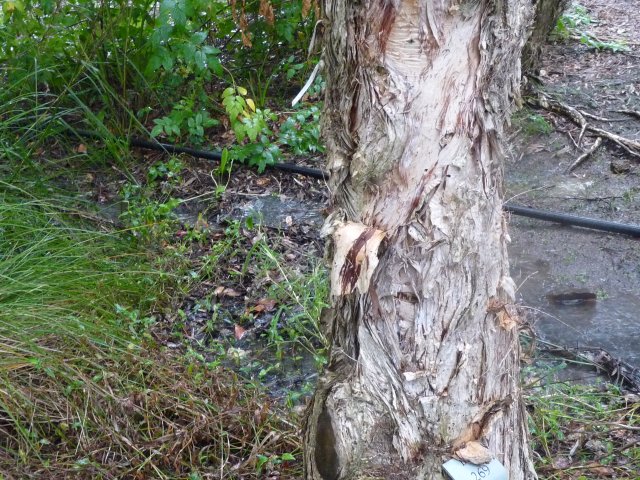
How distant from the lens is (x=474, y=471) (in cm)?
185

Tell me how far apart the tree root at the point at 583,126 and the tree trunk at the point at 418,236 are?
3018mm

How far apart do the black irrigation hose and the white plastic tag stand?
1988mm

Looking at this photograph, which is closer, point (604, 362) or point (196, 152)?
point (604, 362)

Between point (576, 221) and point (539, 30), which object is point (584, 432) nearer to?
point (576, 221)

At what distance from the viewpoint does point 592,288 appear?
3.60 metres

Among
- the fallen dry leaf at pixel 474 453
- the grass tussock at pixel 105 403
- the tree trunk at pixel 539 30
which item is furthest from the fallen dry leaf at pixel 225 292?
the tree trunk at pixel 539 30

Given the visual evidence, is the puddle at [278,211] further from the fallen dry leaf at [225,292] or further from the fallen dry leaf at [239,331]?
the fallen dry leaf at [239,331]

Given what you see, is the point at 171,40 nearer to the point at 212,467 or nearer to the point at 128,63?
the point at 128,63

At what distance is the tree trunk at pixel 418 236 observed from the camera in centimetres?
169

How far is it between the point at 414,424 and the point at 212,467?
3.14 ft

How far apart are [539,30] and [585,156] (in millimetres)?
1196

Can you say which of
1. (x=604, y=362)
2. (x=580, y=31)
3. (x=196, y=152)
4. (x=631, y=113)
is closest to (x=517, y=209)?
(x=604, y=362)

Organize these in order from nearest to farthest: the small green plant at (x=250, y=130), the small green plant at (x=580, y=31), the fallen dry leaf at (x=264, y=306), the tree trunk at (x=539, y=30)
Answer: the fallen dry leaf at (x=264, y=306), the small green plant at (x=250, y=130), the tree trunk at (x=539, y=30), the small green plant at (x=580, y=31)

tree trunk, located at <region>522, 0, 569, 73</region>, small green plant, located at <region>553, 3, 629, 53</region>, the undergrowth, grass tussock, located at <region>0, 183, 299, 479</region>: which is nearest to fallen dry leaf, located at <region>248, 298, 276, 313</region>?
grass tussock, located at <region>0, 183, 299, 479</region>
